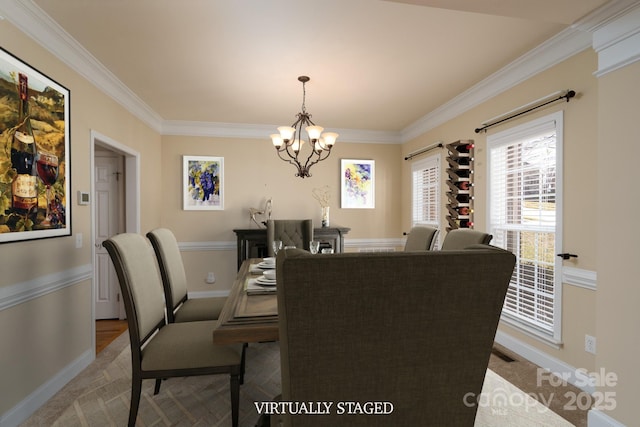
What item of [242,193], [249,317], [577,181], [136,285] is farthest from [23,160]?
[577,181]

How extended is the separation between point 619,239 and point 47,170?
346cm

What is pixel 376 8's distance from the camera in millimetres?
1945

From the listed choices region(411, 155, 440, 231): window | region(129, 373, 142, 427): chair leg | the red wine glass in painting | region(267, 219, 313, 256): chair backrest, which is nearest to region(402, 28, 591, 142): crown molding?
region(411, 155, 440, 231): window

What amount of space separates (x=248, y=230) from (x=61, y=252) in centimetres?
216

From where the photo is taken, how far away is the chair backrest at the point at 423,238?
2.26 metres

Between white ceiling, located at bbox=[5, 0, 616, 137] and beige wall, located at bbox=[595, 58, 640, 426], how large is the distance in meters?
0.54

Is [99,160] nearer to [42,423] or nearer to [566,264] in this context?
[42,423]

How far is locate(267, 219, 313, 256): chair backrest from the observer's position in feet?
13.1

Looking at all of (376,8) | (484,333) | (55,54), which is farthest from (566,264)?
(55,54)

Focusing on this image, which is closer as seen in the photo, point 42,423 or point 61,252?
point 42,423

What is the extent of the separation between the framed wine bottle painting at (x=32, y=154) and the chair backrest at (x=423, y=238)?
247 centimetres

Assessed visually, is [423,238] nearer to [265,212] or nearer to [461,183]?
[461,183]

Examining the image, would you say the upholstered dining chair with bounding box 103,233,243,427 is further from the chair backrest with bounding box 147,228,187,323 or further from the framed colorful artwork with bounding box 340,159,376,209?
the framed colorful artwork with bounding box 340,159,376,209

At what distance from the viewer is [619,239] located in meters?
1.70
